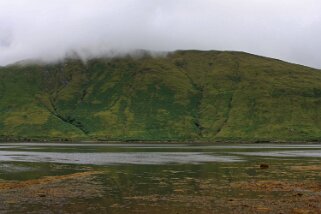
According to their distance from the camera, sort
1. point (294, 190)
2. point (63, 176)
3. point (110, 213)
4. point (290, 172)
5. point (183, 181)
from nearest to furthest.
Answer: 1. point (110, 213)
2. point (294, 190)
3. point (183, 181)
4. point (63, 176)
5. point (290, 172)

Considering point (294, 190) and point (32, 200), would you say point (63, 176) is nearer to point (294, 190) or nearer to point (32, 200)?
point (32, 200)

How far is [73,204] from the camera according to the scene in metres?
43.8

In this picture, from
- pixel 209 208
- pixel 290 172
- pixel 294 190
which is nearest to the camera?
pixel 209 208

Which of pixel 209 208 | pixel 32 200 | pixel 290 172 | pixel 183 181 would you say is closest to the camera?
pixel 209 208

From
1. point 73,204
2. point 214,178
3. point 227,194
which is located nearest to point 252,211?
point 227,194

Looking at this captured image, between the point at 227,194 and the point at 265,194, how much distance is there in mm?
4179

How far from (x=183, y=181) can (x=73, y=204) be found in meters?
23.1

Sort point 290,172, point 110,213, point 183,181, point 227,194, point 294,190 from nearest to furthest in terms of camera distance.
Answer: point 110,213 < point 227,194 < point 294,190 < point 183,181 < point 290,172

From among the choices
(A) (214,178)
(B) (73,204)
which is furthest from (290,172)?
(B) (73,204)

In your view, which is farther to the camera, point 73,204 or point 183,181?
point 183,181

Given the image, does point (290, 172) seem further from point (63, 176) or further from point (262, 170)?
point (63, 176)

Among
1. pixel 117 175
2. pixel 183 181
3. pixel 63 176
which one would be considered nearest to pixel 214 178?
pixel 183 181

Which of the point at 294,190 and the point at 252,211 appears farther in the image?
the point at 294,190

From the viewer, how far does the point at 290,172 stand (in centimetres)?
7825
